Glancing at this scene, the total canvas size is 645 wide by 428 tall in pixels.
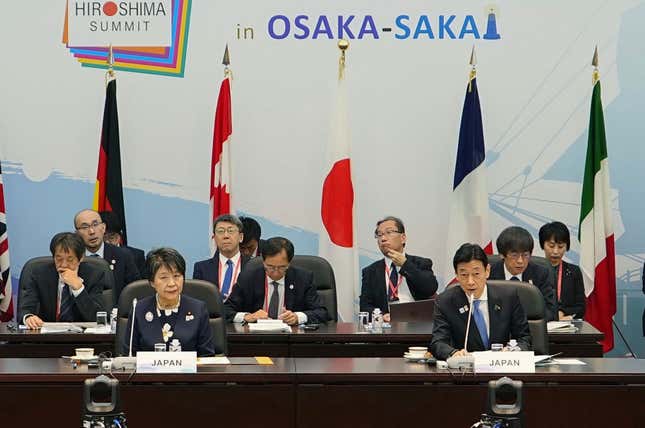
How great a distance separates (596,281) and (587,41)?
183cm

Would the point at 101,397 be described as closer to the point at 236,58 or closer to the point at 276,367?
the point at 276,367

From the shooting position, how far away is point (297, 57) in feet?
28.7

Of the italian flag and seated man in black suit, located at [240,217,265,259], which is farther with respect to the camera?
the italian flag

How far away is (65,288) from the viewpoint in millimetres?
6809

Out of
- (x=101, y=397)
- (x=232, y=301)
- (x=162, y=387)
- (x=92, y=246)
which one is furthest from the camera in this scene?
(x=92, y=246)

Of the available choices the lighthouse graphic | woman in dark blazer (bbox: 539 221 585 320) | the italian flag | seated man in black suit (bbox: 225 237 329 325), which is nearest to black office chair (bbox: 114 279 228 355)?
seated man in black suit (bbox: 225 237 329 325)

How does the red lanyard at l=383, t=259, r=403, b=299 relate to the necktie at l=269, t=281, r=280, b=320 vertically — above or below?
above

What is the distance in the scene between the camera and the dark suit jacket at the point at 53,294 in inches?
266

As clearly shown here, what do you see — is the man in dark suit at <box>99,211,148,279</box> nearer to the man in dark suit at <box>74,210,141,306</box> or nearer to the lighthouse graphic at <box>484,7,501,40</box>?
the man in dark suit at <box>74,210,141,306</box>

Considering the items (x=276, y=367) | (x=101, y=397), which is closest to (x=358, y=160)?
(x=276, y=367)

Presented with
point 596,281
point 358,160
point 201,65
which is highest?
point 201,65

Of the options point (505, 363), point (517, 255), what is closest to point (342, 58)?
point (517, 255)

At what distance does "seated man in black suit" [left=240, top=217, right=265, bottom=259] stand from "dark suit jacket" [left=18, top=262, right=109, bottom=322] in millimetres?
1337

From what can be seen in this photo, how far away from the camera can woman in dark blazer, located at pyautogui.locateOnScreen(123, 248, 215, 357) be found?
5.36 meters
